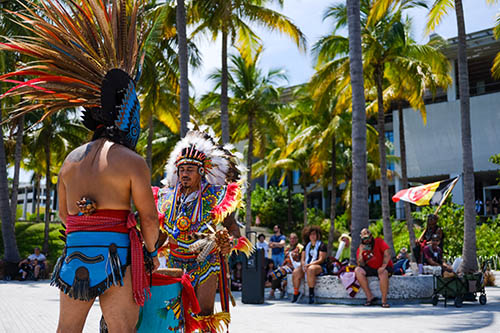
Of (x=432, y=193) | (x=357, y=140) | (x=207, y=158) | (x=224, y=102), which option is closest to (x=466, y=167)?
(x=432, y=193)

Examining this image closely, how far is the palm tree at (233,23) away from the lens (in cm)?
1794

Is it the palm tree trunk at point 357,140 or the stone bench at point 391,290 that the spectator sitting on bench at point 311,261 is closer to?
the stone bench at point 391,290

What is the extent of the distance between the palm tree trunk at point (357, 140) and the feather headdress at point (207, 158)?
20.1 ft

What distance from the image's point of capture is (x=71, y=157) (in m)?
3.16

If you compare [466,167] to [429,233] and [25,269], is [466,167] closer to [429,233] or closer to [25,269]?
[429,233]

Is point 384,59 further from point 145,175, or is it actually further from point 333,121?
point 145,175

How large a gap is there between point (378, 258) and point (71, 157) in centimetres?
883

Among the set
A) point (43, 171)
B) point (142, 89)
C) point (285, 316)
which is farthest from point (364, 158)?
point (43, 171)

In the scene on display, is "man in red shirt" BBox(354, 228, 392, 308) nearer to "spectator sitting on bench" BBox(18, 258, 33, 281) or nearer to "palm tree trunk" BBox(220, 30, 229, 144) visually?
"palm tree trunk" BBox(220, 30, 229, 144)

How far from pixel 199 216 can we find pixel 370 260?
6.81 metres

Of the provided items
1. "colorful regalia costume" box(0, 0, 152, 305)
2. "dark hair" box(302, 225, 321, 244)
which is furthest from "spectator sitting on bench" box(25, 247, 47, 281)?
"colorful regalia costume" box(0, 0, 152, 305)

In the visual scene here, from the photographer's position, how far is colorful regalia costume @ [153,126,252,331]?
→ 4.85m

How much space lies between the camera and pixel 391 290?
11.2 meters

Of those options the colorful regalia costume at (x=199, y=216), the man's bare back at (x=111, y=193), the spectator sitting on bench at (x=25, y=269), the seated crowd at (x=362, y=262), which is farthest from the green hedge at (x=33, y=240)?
the man's bare back at (x=111, y=193)
